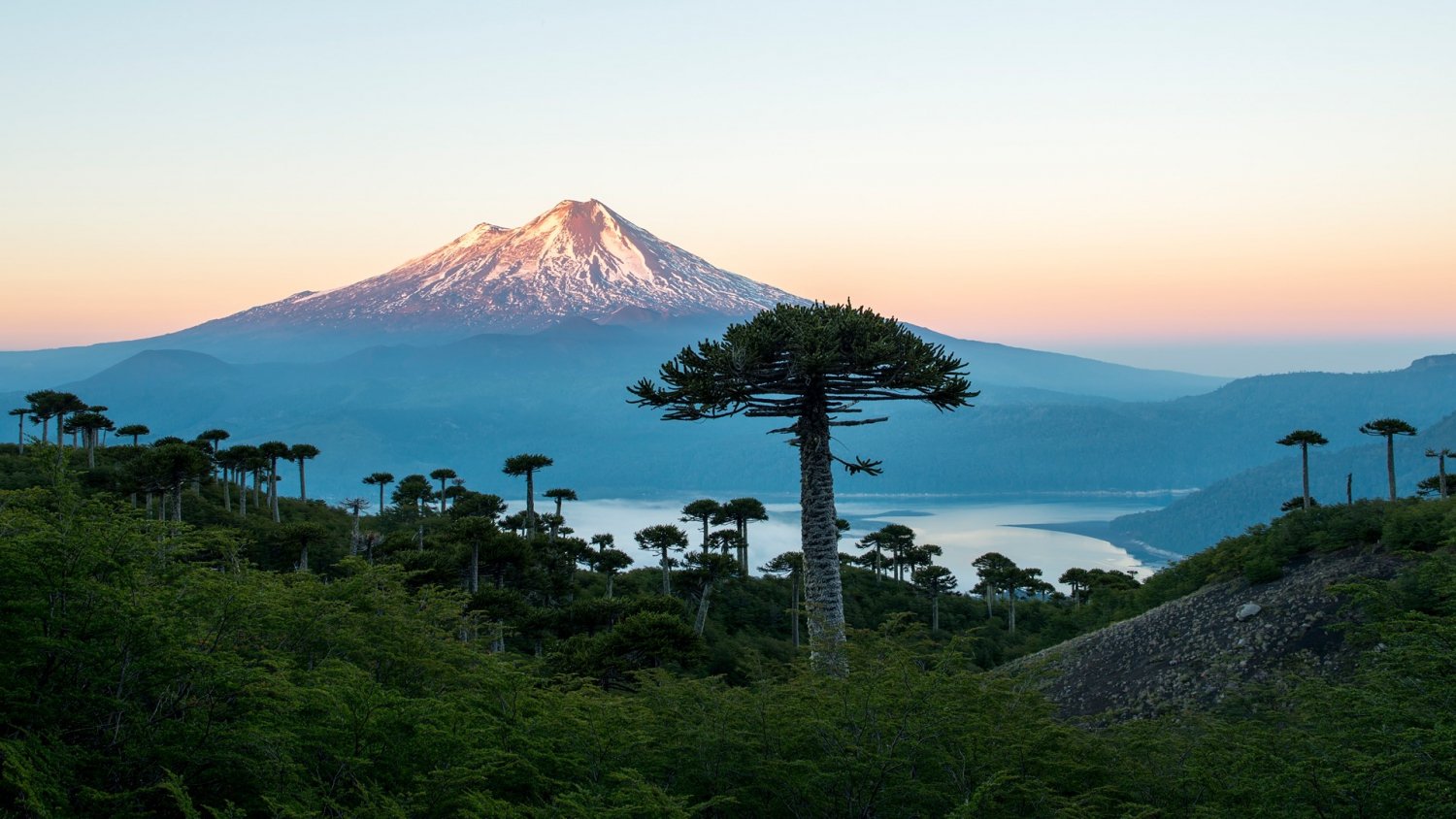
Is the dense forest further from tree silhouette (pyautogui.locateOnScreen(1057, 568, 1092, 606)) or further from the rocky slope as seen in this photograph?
tree silhouette (pyautogui.locateOnScreen(1057, 568, 1092, 606))

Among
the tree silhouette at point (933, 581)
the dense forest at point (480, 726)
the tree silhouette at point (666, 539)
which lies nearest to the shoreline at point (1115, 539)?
the tree silhouette at point (933, 581)

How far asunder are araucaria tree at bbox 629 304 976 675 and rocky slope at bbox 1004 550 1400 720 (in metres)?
5.78

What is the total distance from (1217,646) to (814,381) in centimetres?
1165

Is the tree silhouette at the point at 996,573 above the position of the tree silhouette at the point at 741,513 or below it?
below

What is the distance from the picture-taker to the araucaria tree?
444 inches

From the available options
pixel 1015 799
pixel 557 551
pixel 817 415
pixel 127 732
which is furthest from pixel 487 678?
pixel 557 551

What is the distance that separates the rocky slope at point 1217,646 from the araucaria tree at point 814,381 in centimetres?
578

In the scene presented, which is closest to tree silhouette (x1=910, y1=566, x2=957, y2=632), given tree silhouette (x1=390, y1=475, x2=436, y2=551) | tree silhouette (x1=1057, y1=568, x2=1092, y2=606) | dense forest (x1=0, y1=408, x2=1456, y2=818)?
tree silhouette (x1=1057, y1=568, x2=1092, y2=606)

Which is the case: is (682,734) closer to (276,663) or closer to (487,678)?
(487,678)

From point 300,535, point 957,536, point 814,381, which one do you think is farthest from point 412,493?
point 957,536

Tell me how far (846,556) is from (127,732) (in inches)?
1741

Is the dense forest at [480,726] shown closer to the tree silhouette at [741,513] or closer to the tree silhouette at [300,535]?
the tree silhouette at [300,535]

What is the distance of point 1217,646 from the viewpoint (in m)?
17.5

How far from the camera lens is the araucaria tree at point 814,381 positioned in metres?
11.3
